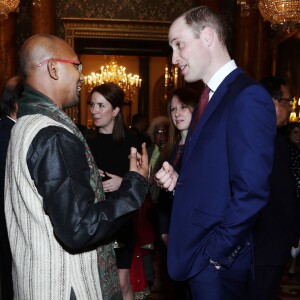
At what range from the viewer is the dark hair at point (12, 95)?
3.12 m

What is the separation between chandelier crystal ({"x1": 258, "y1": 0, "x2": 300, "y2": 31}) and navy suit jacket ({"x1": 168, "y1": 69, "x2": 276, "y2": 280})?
329 centimetres

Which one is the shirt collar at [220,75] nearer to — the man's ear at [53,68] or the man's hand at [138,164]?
the man's hand at [138,164]

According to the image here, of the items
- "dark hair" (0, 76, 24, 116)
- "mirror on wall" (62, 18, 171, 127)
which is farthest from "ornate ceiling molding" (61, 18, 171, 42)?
"dark hair" (0, 76, 24, 116)

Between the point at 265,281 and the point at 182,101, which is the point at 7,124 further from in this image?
the point at 265,281

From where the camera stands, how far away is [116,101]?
3.58m

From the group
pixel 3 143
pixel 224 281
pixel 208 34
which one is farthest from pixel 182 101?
pixel 224 281

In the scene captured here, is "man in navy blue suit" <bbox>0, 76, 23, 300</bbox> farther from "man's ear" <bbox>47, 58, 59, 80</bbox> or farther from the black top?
"man's ear" <bbox>47, 58, 59, 80</bbox>

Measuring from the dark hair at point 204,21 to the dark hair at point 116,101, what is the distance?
178 cm

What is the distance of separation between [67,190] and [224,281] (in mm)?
772

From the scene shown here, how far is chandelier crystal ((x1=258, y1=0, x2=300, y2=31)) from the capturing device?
465 cm

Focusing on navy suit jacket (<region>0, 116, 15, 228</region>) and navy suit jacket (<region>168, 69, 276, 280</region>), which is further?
navy suit jacket (<region>0, 116, 15, 228</region>)

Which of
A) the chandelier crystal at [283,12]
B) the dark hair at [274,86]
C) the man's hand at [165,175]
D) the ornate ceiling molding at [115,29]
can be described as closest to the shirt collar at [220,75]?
the man's hand at [165,175]

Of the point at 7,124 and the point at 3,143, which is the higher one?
the point at 7,124

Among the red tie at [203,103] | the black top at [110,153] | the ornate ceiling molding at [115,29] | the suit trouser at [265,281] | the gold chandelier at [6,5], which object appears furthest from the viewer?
the ornate ceiling molding at [115,29]
